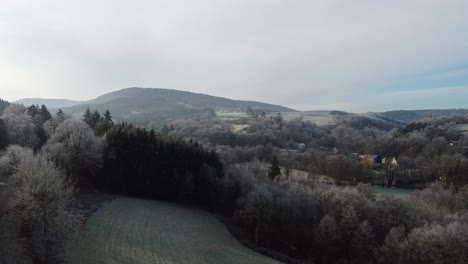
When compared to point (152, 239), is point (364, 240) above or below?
below

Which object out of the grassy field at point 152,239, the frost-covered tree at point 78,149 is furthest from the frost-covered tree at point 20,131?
the grassy field at point 152,239

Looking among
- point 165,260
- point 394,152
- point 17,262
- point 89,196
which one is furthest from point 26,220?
point 394,152

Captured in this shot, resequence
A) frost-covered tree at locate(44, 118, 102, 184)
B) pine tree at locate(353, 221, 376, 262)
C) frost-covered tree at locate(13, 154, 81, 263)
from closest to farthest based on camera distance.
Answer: frost-covered tree at locate(13, 154, 81, 263) → pine tree at locate(353, 221, 376, 262) → frost-covered tree at locate(44, 118, 102, 184)

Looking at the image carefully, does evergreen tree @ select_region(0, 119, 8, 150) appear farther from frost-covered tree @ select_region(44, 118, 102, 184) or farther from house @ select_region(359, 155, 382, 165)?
house @ select_region(359, 155, 382, 165)

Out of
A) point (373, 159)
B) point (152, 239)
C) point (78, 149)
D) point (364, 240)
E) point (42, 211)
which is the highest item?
point (78, 149)

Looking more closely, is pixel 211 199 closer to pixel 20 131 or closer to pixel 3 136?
pixel 20 131

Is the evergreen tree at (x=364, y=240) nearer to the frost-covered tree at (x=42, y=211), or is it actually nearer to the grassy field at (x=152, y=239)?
the grassy field at (x=152, y=239)

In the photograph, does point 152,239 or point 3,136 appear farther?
point 3,136

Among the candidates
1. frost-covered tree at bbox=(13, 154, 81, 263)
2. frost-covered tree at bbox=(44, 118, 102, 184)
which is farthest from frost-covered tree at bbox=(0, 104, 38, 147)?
frost-covered tree at bbox=(13, 154, 81, 263)

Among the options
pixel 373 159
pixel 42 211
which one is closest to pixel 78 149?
pixel 42 211
